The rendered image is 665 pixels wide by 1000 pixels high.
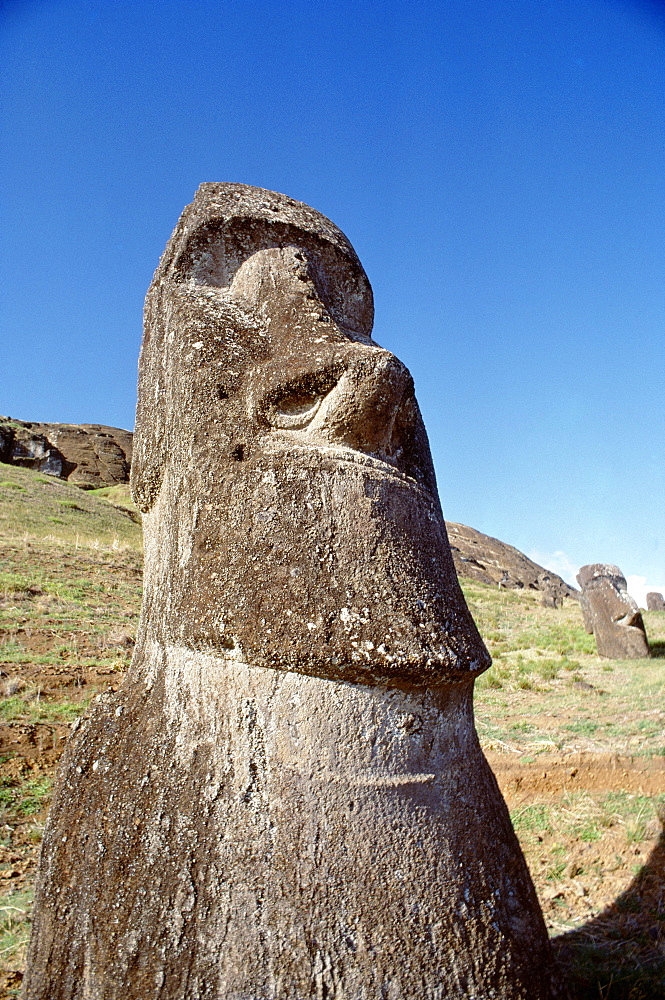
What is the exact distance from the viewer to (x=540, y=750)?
6.02 meters

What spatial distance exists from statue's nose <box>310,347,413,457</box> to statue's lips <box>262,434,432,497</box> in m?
0.04

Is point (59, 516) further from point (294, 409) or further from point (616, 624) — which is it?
point (294, 409)

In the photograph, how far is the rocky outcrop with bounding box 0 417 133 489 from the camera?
133 ft

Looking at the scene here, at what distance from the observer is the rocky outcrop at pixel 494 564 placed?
41344mm

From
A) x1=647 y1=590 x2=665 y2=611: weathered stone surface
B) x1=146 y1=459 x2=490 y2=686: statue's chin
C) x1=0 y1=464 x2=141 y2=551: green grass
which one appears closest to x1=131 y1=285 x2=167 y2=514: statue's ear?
x1=146 y1=459 x2=490 y2=686: statue's chin

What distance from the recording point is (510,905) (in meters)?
1.67

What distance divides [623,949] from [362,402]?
2.56 m

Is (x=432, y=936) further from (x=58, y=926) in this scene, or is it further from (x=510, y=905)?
(x=58, y=926)

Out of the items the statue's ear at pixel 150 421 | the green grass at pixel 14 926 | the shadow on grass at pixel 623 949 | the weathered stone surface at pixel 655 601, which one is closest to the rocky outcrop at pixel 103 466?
the weathered stone surface at pixel 655 601

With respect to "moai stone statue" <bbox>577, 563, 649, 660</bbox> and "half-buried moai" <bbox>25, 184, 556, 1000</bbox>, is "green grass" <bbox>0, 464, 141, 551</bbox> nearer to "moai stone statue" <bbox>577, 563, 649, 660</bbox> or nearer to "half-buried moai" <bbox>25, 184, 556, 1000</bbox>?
"moai stone statue" <bbox>577, 563, 649, 660</bbox>

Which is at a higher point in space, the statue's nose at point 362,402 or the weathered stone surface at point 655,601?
the weathered stone surface at point 655,601

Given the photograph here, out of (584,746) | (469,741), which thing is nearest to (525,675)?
(584,746)

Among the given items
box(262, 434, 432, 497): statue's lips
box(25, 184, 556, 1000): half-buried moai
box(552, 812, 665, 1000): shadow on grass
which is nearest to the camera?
box(25, 184, 556, 1000): half-buried moai

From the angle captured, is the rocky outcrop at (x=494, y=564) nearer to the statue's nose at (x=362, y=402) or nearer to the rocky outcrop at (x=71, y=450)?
the rocky outcrop at (x=71, y=450)
